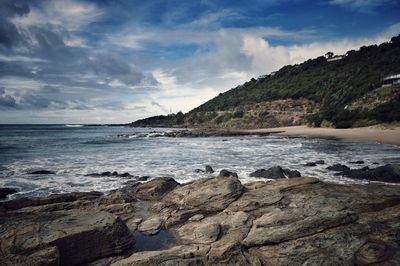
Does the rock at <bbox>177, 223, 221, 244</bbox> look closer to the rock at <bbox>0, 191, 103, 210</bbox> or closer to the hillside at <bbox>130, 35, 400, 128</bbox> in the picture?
the rock at <bbox>0, 191, 103, 210</bbox>

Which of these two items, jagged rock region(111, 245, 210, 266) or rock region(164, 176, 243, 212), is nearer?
jagged rock region(111, 245, 210, 266)

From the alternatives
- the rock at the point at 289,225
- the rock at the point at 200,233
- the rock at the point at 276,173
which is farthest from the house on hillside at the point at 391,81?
the rock at the point at 200,233

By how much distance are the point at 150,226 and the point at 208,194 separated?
2.87m

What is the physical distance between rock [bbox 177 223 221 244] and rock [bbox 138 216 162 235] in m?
0.91

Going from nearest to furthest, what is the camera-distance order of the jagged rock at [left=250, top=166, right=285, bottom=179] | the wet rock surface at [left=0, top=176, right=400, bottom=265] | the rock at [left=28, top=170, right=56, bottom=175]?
1. the wet rock surface at [left=0, top=176, right=400, bottom=265]
2. the jagged rock at [left=250, top=166, right=285, bottom=179]
3. the rock at [left=28, top=170, right=56, bottom=175]

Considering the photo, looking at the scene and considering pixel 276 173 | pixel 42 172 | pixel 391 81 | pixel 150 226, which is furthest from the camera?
pixel 391 81

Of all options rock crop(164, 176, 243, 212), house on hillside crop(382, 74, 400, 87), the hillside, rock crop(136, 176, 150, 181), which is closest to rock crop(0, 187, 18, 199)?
rock crop(136, 176, 150, 181)

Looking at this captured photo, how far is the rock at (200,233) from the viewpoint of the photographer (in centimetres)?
966

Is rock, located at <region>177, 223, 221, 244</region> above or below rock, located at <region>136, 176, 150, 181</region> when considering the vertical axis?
below

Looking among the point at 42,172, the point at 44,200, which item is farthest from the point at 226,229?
the point at 42,172

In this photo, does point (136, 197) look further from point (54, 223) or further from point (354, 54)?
point (354, 54)

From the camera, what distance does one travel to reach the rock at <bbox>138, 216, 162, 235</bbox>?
10945 mm

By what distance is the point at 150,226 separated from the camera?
443 inches

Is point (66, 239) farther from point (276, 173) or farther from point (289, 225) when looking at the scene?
point (276, 173)
